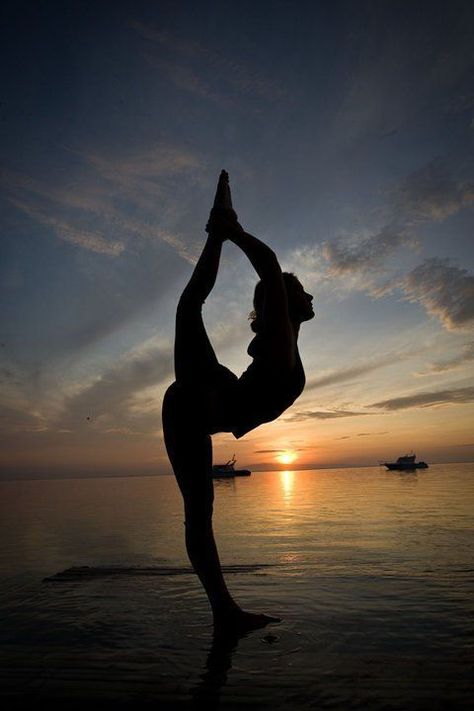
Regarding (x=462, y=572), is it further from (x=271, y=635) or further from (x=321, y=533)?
(x=321, y=533)

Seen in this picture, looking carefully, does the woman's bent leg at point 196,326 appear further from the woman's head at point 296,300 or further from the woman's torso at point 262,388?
the woman's head at point 296,300

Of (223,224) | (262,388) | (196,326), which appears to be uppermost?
(223,224)

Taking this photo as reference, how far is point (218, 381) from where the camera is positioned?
2879mm

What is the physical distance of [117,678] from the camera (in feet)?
8.24

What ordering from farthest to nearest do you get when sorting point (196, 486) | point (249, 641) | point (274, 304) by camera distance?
point (196, 486) < point (249, 641) < point (274, 304)

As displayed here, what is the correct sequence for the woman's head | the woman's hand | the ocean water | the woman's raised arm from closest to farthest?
the ocean water < the woman's raised arm < the woman's hand < the woman's head

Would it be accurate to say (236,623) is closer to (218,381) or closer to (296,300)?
(218,381)

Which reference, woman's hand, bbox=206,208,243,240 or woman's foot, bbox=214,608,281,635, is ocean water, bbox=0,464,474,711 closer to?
woman's foot, bbox=214,608,281,635

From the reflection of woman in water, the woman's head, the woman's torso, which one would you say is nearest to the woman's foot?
the reflection of woman in water

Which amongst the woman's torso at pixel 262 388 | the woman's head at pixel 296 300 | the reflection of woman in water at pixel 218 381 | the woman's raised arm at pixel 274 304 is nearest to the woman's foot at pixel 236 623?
the reflection of woman in water at pixel 218 381

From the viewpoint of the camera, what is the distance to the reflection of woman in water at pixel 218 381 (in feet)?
8.84

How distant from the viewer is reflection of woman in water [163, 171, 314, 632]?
8.84 ft

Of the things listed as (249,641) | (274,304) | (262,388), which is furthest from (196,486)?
(274,304)

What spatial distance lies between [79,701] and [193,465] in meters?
1.46
